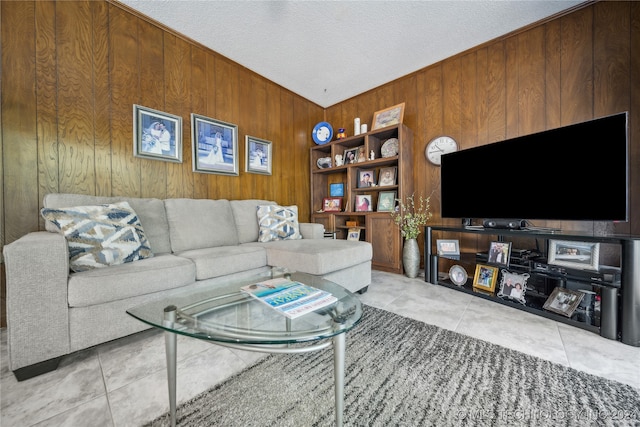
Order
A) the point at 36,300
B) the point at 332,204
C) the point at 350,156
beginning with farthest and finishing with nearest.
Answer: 1. the point at 332,204
2. the point at 350,156
3. the point at 36,300

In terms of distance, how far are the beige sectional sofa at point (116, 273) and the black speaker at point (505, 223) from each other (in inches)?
41.6

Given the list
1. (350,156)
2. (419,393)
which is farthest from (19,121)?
(350,156)

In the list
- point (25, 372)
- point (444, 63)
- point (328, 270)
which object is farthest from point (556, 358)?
point (444, 63)

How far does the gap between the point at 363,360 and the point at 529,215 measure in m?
1.73

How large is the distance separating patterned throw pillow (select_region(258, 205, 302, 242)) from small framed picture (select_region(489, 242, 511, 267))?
173cm

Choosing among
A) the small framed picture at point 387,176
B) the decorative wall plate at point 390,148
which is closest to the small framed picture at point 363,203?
the small framed picture at point 387,176

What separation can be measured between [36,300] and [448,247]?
2.85m

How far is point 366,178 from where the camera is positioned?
3.16 metres

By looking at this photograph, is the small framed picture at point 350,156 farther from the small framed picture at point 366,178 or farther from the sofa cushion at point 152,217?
the sofa cushion at point 152,217

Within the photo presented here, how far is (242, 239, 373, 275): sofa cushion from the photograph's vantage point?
5.53 ft

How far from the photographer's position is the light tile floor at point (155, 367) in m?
0.88

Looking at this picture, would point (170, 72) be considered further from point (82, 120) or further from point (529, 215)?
point (529, 215)

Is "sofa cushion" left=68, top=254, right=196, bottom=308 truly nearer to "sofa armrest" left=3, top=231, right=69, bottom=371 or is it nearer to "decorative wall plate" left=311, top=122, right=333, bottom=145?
"sofa armrest" left=3, top=231, right=69, bottom=371

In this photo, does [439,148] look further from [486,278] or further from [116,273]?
[116,273]
